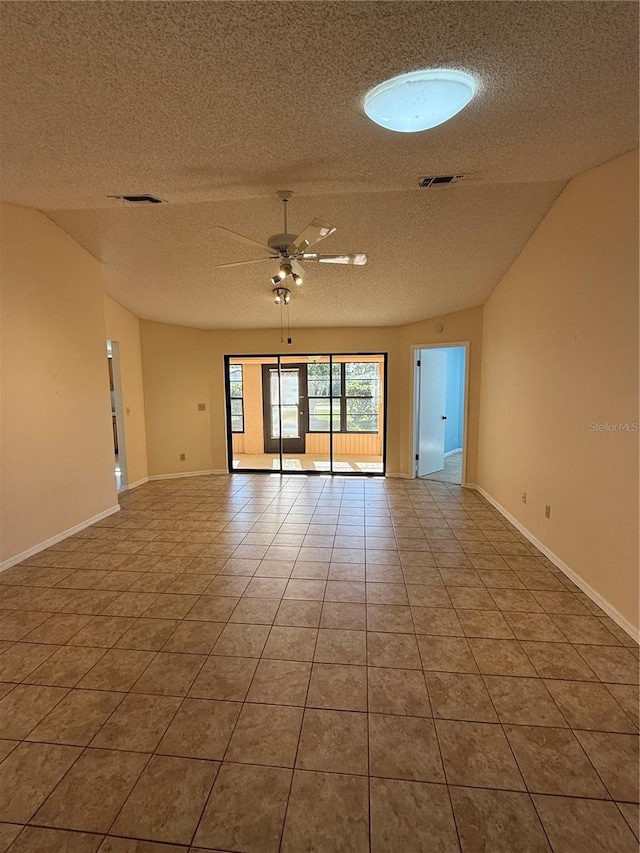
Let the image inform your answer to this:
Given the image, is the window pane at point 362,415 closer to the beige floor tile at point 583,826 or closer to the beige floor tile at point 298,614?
the beige floor tile at point 298,614

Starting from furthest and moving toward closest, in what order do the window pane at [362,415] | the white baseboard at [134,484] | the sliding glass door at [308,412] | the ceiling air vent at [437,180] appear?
the window pane at [362,415], the sliding glass door at [308,412], the white baseboard at [134,484], the ceiling air vent at [437,180]

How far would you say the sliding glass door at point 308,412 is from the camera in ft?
22.5

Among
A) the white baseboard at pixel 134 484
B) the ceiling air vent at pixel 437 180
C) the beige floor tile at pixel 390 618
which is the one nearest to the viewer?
the beige floor tile at pixel 390 618

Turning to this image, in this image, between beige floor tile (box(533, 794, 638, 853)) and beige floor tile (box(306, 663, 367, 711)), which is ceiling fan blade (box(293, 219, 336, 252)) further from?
beige floor tile (box(533, 794, 638, 853))

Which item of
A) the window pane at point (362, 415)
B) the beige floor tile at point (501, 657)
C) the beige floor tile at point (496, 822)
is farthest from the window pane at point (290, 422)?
the beige floor tile at point (496, 822)

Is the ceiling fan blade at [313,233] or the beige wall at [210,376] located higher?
the ceiling fan blade at [313,233]

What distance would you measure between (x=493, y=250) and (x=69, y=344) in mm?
4339

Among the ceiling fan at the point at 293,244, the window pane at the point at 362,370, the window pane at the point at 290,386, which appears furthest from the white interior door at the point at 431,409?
the ceiling fan at the point at 293,244

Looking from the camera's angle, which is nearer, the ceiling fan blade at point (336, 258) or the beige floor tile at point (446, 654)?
the beige floor tile at point (446, 654)

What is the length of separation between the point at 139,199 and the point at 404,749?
3796mm

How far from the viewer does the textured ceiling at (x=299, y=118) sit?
1411 millimetres

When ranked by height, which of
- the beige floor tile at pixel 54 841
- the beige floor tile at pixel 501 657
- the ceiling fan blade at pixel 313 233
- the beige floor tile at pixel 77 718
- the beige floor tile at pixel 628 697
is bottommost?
the beige floor tile at pixel 628 697

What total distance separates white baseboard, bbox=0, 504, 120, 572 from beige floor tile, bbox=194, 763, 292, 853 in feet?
9.07

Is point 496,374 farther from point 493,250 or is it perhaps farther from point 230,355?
point 230,355
